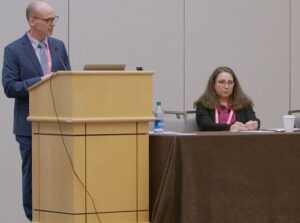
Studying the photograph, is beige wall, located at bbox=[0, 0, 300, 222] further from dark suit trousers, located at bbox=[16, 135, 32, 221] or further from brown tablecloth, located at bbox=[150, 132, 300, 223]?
brown tablecloth, located at bbox=[150, 132, 300, 223]

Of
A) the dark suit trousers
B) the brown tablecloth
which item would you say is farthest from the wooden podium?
the dark suit trousers

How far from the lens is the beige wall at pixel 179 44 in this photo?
7980 millimetres

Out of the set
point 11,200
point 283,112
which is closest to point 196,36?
point 283,112

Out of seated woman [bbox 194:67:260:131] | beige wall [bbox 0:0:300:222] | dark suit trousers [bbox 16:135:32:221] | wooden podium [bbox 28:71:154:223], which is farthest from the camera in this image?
beige wall [bbox 0:0:300:222]

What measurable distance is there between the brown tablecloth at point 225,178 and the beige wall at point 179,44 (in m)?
2.78

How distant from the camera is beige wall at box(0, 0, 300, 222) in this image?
7980 millimetres

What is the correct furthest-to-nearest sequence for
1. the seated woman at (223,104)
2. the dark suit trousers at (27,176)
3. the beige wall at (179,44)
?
1. the beige wall at (179,44)
2. the seated woman at (223,104)
3. the dark suit trousers at (27,176)

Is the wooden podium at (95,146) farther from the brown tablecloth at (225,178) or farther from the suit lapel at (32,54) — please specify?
the suit lapel at (32,54)

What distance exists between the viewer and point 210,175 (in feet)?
17.9

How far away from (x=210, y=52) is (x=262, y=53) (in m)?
0.69

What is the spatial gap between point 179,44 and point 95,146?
11.6 feet

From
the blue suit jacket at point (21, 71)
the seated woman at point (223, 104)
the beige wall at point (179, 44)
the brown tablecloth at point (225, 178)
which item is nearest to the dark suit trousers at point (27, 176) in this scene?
the blue suit jacket at point (21, 71)

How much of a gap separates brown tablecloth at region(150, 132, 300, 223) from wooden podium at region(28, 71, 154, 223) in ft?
0.63

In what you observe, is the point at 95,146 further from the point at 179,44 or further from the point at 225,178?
the point at 179,44
